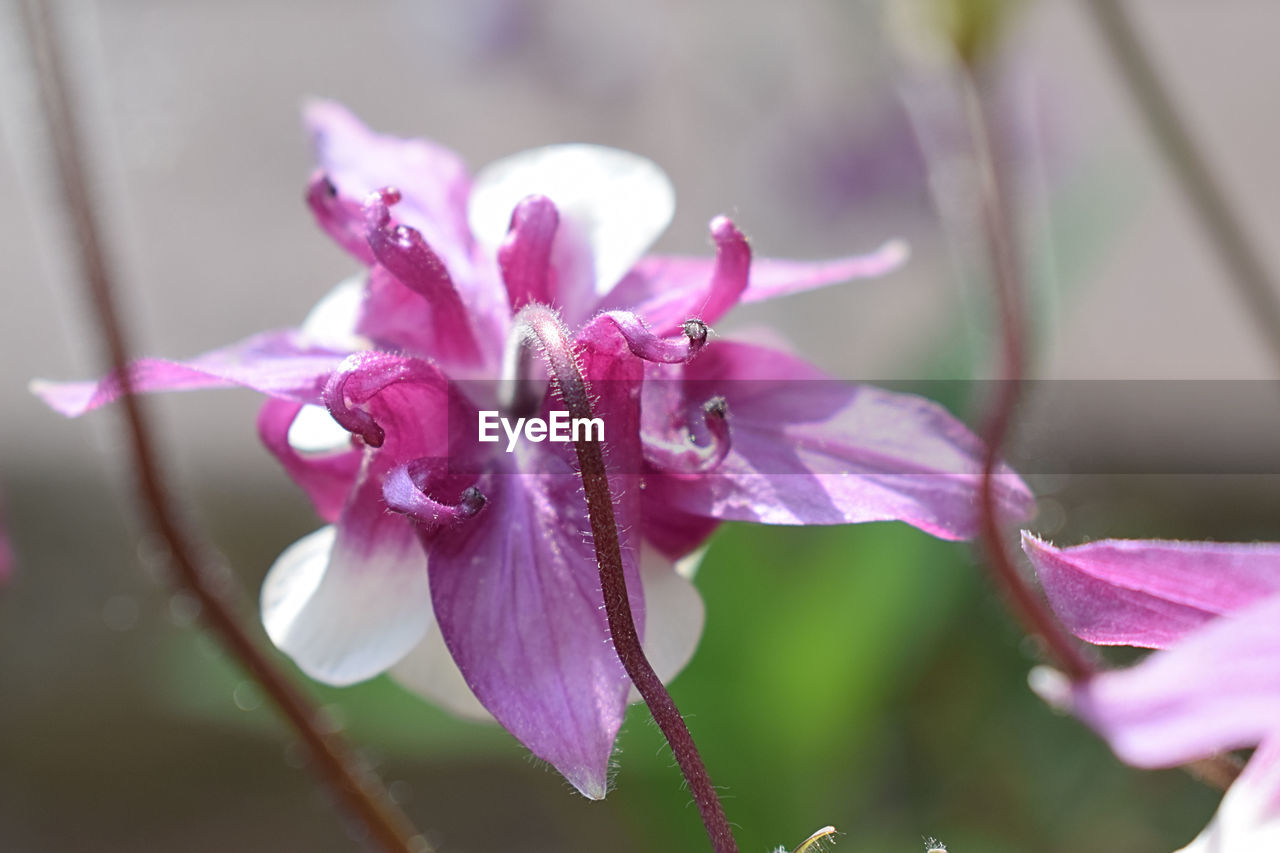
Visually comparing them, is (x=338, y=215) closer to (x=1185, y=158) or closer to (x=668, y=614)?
(x=668, y=614)

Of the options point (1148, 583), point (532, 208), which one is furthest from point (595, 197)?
point (1148, 583)

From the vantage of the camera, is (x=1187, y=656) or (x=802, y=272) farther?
(x=802, y=272)

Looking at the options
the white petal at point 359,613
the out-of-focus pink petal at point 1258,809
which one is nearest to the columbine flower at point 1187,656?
the out-of-focus pink petal at point 1258,809

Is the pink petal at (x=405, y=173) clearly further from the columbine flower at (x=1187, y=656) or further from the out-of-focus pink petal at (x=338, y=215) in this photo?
the columbine flower at (x=1187, y=656)

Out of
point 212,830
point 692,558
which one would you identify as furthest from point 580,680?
point 212,830

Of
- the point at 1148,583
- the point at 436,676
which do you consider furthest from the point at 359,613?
the point at 1148,583

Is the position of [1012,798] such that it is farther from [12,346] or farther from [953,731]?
[12,346]

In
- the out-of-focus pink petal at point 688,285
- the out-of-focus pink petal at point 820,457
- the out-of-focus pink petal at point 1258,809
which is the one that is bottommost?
the out-of-focus pink petal at point 1258,809

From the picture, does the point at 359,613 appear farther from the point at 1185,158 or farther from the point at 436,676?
the point at 1185,158
